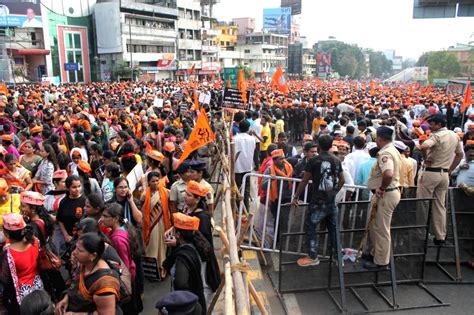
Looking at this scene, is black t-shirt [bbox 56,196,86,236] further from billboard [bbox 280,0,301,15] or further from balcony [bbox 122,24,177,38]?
billboard [bbox 280,0,301,15]

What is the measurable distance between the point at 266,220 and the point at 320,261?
112cm

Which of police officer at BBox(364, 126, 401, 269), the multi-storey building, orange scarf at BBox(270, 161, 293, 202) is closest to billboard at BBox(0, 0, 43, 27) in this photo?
the multi-storey building

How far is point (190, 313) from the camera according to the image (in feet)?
8.03

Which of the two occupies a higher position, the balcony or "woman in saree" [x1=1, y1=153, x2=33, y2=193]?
the balcony

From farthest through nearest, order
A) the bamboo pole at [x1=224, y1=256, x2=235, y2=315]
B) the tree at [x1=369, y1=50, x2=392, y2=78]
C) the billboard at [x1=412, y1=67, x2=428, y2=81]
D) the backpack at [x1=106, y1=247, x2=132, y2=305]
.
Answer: the tree at [x1=369, y1=50, x2=392, y2=78] < the billboard at [x1=412, y1=67, x2=428, y2=81] < the backpack at [x1=106, y1=247, x2=132, y2=305] < the bamboo pole at [x1=224, y1=256, x2=235, y2=315]

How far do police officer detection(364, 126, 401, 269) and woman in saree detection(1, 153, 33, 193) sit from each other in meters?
4.65

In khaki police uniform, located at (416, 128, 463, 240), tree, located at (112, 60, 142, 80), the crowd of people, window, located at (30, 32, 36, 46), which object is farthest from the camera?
window, located at (30, 32, 36, 46)

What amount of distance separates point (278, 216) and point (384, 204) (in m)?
1.47

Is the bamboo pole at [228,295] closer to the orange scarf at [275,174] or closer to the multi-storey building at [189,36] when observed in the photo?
the orange scarf at [275,174]

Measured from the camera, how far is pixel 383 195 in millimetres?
4566

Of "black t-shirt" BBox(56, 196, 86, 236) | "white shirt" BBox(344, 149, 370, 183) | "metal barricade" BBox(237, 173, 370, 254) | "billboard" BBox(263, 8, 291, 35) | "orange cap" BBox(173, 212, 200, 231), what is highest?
"billboard" BBox(263, 8, 291, 35)

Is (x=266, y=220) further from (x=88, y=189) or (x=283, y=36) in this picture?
(x=283, y=36)

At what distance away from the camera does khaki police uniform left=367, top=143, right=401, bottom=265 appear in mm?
4555

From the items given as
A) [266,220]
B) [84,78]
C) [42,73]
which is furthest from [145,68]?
[266,220]
